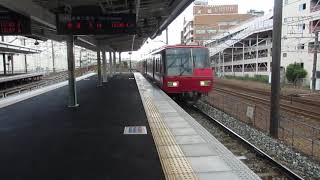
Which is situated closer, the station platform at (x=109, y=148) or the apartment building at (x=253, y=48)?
the station platform at (x=109, y=148)

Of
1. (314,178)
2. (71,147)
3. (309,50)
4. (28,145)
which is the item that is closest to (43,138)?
(28,145)

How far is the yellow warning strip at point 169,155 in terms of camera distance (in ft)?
17.7

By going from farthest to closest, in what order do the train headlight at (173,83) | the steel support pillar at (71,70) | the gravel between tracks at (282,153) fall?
1. the train headlight at (173,83)
2. the steel support pillar at (71,70)
3. the gravel between tracks at (282,153)

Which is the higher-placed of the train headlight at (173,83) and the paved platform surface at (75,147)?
the train headlight at (173,83)

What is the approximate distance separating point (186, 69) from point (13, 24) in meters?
7.96

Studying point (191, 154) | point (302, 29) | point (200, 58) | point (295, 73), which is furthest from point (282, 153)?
point (302, 29)

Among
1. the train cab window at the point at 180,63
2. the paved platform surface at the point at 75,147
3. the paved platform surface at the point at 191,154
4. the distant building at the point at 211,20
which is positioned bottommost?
the paved platform surface at the point at 191,154

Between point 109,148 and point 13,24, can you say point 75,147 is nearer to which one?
point 109,148

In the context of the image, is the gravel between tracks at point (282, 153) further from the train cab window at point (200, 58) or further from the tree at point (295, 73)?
the tree at point (295, 73)

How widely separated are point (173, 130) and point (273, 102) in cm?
439

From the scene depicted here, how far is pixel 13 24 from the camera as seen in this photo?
11.6 m

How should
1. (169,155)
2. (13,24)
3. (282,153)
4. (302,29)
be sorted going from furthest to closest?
(302,29) → (13,24) → (282,153) → (169,155)

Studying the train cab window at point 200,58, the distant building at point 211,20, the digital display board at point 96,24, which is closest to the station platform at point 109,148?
the digital display board at point 96,24

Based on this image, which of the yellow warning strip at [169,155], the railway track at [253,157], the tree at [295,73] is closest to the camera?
the yellow warning strip at [169,155]
